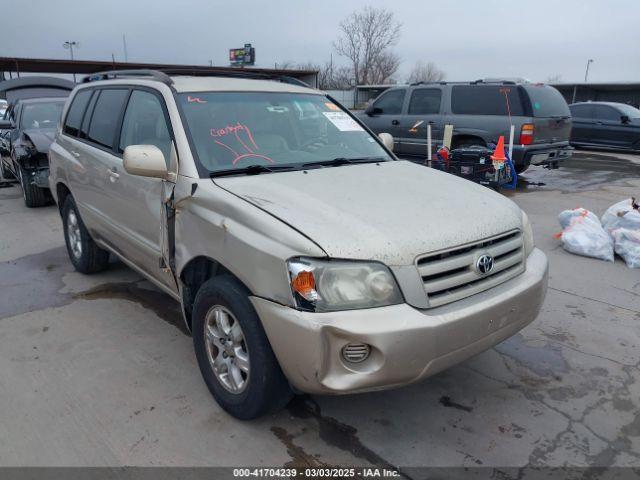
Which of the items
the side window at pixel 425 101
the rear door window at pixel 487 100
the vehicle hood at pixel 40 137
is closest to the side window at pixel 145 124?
the vehicle hood at pixel 40 137

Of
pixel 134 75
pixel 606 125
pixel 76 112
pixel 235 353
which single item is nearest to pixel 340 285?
pixel 235 353

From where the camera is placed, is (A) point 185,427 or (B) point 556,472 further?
(A) point 185,427

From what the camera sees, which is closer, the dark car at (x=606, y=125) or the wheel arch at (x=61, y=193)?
the wheel arch at (x=61, y=193)

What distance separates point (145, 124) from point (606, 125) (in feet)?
51.1

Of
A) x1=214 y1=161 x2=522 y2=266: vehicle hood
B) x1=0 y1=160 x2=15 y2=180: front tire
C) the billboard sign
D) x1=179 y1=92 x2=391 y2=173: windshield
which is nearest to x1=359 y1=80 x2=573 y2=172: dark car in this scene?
x1=179 y1=92 x2=391 y2=173: windshield

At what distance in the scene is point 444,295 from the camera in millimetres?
→ 2383

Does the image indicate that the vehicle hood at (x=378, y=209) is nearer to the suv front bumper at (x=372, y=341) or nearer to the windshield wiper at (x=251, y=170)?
the windshield wiper at (x=251, y=170)

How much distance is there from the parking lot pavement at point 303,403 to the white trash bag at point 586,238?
1.08 m

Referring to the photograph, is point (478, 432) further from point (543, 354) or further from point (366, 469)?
point (543, 354)

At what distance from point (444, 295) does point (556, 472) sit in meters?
1.02

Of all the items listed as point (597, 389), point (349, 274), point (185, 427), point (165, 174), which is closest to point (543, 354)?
point (597, 389)

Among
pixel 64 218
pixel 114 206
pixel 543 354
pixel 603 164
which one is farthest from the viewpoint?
pixel 603 164

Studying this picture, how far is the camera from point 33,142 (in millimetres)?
7883

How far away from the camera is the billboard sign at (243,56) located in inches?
1954
